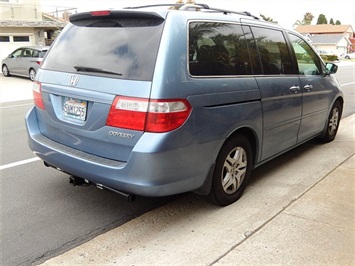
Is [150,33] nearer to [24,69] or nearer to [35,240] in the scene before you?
[35,240]

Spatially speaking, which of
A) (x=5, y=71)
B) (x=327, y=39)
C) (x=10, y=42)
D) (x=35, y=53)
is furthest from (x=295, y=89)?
(x=327, y=39)

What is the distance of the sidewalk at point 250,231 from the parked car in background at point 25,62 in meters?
13.6

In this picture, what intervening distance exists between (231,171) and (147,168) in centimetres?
113

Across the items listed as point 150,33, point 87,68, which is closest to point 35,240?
point 87,68

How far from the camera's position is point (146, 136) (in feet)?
9.30

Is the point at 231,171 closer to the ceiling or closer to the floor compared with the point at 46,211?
closer to the ceiling

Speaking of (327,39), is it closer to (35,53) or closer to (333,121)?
(35,53)

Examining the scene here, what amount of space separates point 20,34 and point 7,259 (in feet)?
76.9

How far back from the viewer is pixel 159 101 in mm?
2812

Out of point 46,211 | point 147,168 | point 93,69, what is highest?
point 93,69

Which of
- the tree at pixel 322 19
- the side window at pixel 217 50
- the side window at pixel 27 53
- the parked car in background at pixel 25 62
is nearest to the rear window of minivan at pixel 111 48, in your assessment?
the side window at pixel 217 50

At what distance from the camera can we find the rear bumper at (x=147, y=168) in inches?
112

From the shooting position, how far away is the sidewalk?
2836mm

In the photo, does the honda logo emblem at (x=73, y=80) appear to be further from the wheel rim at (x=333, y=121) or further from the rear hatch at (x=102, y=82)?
the wheel rim at (x=333, y=121)
